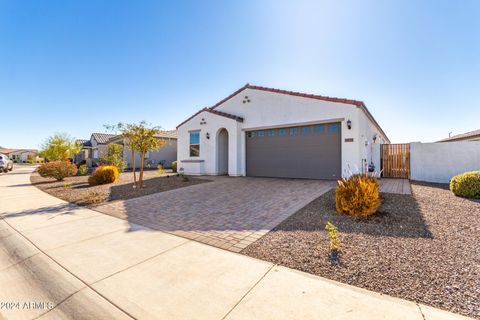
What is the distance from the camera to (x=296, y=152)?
39.5 ft

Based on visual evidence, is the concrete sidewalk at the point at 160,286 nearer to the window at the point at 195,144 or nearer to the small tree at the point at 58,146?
the window at the point at 195,144

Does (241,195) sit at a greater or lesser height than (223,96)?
lesser

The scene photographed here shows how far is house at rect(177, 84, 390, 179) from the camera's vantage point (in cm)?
1046

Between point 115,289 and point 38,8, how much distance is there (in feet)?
38.1

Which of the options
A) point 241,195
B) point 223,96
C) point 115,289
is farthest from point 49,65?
point 115,289

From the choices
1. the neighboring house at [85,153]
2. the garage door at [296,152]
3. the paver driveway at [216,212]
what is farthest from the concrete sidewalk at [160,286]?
the neighboring house at [85,153]

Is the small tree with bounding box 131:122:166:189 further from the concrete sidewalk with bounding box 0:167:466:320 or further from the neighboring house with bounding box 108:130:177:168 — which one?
the neighboring house with bounding box 108:130:177:168

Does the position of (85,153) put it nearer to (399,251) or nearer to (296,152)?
(296,152)

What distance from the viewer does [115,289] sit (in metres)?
2.48

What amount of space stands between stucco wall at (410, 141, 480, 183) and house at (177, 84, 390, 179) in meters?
1.87

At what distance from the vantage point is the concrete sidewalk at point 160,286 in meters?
2.08

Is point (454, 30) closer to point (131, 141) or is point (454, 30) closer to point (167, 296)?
point (167, 296)

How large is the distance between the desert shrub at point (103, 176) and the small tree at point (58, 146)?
42.7ft

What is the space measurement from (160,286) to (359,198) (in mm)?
4634
